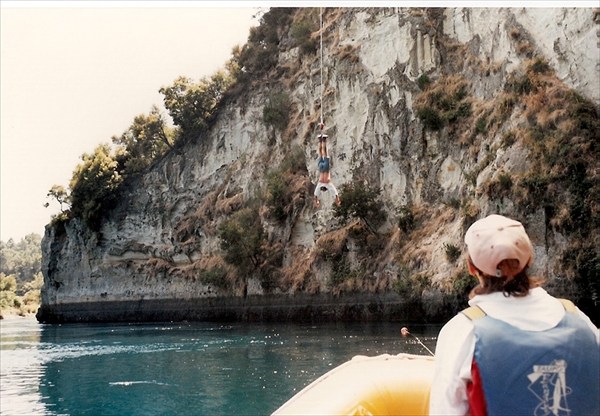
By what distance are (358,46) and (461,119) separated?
792cm

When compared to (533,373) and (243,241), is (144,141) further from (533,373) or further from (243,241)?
(533,373)

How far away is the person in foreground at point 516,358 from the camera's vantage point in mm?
1888

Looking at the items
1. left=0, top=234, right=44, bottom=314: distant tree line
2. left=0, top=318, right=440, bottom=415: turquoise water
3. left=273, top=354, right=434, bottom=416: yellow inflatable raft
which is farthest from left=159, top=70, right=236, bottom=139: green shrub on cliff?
left=273, top=354, right=434, bottom=416: yellow inflatable raft

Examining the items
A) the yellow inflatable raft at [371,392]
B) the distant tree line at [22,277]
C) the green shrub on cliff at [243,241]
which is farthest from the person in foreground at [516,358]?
the distant tree line at [22,277]

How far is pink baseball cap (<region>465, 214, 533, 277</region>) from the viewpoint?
2016 mm

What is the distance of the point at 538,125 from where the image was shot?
22.1m

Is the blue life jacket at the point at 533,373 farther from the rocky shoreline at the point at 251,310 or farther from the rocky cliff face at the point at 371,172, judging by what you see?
the rocky shoreline at the point at 251,310

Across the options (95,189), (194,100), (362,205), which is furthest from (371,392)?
(95,189)

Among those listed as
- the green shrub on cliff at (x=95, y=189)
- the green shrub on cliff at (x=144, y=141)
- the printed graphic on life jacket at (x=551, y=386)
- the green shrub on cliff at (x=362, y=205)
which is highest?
the green shrub on cliff at (x=144, y=141)

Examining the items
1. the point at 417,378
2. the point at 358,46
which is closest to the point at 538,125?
the point at 358,46

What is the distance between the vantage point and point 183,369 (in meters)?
14.6

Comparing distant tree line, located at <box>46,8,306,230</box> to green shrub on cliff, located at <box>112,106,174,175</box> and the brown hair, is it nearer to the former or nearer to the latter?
green shrub on cliff, located at <box>112,106,174,175</box>

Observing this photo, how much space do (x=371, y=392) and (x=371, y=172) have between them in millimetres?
28223

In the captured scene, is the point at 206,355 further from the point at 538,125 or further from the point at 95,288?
the point at 95,288
